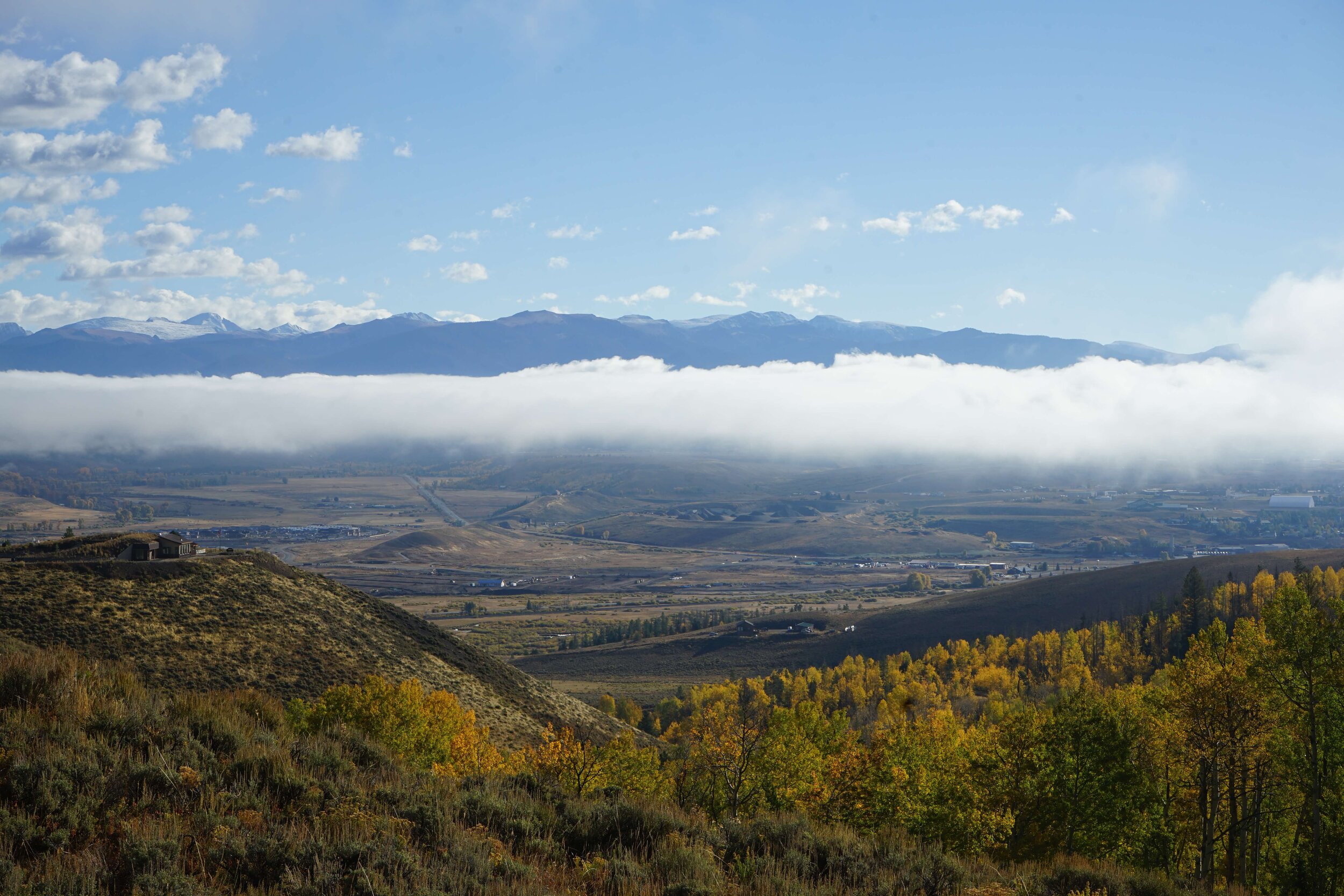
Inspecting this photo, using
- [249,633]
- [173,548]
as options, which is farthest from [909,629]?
[249,633]

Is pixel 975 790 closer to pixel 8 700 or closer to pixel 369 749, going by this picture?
pixel 369 749

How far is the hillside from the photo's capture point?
49.2 metres

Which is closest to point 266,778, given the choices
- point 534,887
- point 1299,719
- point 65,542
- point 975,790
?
point 534,887

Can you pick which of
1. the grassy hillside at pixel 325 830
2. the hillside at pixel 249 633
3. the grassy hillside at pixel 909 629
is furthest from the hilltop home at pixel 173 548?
the grassy hillside at pixel 909 629

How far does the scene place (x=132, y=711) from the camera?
47.8 ft

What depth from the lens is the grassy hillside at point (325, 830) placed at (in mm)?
10391

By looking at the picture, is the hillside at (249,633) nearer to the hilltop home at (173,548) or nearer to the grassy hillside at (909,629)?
the hilltop home at (173,548)

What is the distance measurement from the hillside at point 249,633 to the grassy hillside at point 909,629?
63.7m

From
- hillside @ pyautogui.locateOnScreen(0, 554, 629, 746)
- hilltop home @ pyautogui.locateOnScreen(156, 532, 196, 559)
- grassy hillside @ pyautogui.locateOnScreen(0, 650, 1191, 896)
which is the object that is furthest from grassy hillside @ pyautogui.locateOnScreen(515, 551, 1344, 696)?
grassy hillside @ pyautogui.locateOnScreen(0, 650, 1191, 896)

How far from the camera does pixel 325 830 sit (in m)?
11.9

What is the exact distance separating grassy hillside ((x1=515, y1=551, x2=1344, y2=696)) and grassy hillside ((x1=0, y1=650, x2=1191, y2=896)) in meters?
116

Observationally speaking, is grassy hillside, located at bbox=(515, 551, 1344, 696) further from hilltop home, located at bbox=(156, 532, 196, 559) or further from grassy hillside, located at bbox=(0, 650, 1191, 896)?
grassy hillside, located at bbox=(0, 650, 1191, 896)

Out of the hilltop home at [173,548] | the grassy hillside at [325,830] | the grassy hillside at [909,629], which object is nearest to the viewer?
the grassy hillside at [325,830]

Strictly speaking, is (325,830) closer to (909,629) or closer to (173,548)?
(173,548)
